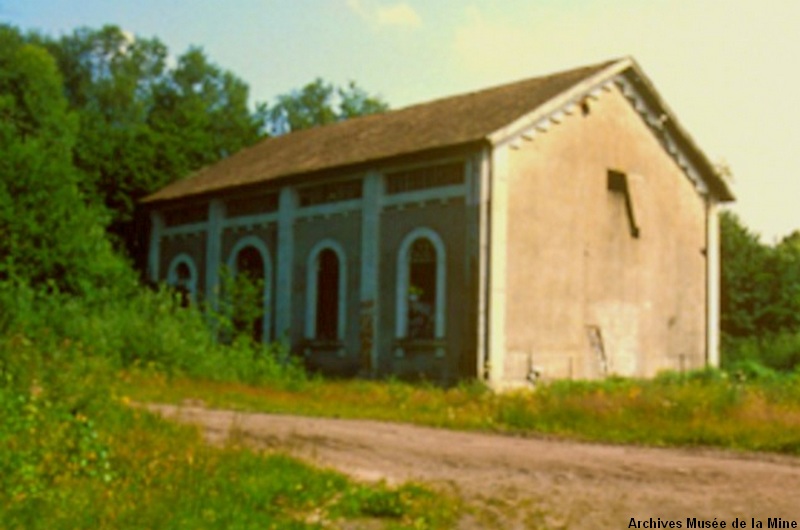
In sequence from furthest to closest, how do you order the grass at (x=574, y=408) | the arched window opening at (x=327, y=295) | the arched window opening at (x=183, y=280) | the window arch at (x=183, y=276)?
the arched window opening at (x=183, y=280) < the window arch at (x=183, y=276) < the arched window opening at (x=327, y=295) < the grass at (x=574, y=408)

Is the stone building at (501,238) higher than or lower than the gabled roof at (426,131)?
lower

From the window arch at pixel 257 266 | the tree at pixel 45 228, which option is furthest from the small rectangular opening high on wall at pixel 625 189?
the tree at pixel 45 228

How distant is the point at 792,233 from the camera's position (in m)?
38.4

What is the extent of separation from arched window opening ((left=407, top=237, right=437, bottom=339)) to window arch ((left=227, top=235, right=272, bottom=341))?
428cm

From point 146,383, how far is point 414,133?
8.55 m

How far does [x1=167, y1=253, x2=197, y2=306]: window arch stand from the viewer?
27.8 m

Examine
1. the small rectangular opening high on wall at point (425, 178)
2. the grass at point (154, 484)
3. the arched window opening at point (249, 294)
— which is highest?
the small rectangular opening high on wall at point (425, 178)

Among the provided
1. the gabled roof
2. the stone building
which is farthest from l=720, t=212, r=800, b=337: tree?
the gabled roof

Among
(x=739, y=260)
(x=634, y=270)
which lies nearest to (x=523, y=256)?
(x=634, y=270)

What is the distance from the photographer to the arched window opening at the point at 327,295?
23.2m

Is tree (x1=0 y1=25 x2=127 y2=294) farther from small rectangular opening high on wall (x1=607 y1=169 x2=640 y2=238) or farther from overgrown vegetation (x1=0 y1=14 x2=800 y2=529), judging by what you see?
small rectangular opening high on wall (x1=607 y1=169 x2=640 y2=238)

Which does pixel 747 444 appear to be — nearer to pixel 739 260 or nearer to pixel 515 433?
pixel 515 433

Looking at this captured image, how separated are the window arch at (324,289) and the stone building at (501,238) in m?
0.05

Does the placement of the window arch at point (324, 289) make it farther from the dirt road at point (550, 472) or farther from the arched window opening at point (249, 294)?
the dirt road at point (550, 472)
